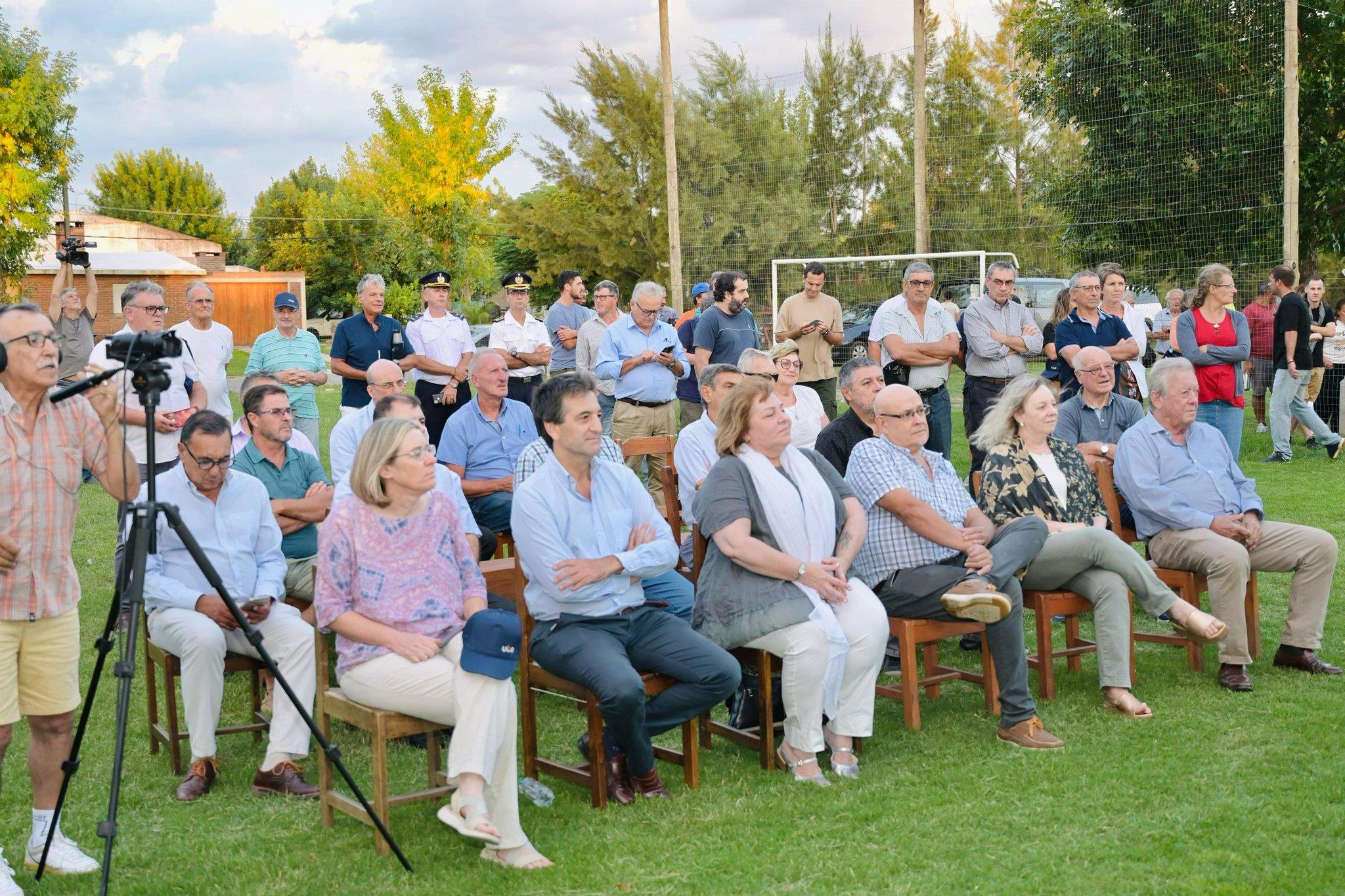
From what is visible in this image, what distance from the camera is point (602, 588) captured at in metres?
4.09

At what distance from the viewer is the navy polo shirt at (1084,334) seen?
291 inches

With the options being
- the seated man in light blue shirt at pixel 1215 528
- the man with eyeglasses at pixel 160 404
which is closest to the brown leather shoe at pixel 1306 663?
the seated man in light blue shirt at pixel 1215 528

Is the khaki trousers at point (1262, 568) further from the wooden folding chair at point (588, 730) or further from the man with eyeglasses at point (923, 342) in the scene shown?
the man with eyeglasses at point (923, 342)

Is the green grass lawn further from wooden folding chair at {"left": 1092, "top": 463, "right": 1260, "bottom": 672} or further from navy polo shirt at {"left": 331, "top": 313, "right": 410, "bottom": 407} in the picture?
navy polo shirt at {"left": 331, "top": 313, "right": 410, "bottom": 407}

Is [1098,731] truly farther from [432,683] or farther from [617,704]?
[432,683]

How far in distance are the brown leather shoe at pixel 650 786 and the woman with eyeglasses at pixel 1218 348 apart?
16.2 ft

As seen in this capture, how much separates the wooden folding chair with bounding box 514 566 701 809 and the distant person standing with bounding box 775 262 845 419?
17.7ft

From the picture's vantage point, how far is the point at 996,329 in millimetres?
7883

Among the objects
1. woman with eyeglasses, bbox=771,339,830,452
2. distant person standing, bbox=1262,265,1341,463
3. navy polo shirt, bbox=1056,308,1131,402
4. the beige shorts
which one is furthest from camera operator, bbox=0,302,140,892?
distant person standing, bbox=1262,265,1341,463

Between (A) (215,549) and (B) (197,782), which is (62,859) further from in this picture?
(A) (215,549)

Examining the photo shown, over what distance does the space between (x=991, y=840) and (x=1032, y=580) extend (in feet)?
5.21

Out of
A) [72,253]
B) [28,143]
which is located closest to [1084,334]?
[72,253]

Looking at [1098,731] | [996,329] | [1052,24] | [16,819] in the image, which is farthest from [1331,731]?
[1052,24]

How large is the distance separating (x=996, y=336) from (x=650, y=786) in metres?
4.66
